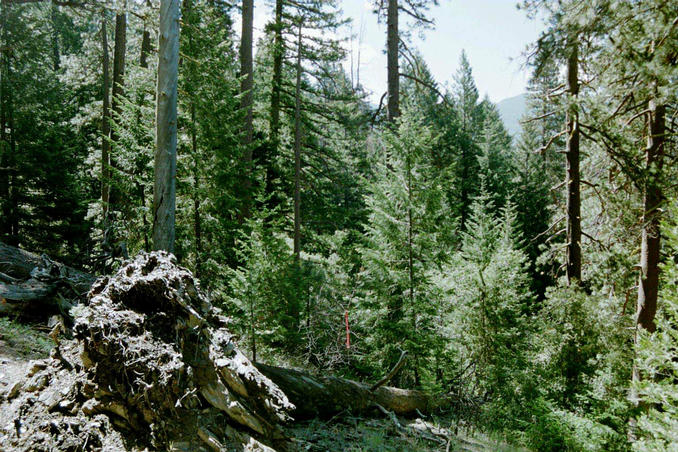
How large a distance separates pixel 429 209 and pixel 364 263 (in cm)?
193

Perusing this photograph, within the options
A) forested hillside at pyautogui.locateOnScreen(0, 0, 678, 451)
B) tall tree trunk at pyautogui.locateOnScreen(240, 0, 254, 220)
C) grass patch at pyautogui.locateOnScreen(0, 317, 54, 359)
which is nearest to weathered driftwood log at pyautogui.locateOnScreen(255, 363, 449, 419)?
forested hillside at pyautogui.locateOnScreen(0, 0, 678, 451)

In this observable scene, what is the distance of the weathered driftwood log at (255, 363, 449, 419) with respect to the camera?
17.5 ft

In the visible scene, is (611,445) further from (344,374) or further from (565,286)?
(344,374)

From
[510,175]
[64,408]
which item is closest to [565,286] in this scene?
[64,408]

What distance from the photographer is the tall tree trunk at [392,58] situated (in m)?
11.5

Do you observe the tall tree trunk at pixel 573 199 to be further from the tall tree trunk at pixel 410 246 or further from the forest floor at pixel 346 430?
the forest floor at pixel 346 430

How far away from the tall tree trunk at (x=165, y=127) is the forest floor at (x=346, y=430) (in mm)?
2509

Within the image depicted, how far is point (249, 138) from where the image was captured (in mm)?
12859

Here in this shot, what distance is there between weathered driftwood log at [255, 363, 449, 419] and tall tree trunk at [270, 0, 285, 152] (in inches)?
449

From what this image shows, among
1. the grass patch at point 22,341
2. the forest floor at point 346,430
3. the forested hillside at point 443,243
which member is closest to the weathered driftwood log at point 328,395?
the forest floor at point 346,430

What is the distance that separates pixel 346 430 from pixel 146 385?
9.17 feet

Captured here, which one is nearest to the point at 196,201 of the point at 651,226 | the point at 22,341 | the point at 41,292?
the point at 41,292

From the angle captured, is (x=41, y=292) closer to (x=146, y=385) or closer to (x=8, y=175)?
(x=146, y=385)

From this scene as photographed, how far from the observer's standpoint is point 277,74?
52.7ft
